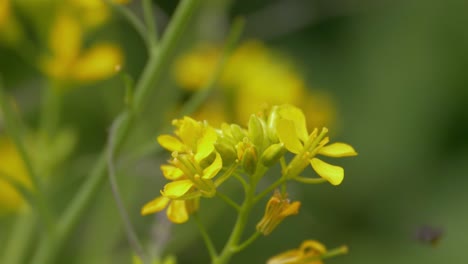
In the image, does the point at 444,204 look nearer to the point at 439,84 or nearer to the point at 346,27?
the point at 439,84

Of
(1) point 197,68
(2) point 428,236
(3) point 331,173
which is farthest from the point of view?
(1) point 197,68

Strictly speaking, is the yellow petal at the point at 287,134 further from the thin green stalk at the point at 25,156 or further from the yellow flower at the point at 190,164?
the thin green stalk at the point at 25,156

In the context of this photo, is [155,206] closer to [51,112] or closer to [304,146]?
[304,146]

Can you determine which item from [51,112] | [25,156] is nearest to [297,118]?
[25,156]

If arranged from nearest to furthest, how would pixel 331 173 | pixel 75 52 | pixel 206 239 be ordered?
pixel 331 173
pixel 206 239
pixel 75 52

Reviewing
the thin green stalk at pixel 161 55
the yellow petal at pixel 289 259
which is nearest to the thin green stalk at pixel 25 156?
the thin green stalk at pixel 161 55

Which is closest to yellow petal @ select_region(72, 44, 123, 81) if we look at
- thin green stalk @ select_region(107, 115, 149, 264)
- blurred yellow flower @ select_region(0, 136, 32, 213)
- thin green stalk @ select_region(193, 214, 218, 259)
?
thin green stalk @ select_region(107, 115, 149, 264)

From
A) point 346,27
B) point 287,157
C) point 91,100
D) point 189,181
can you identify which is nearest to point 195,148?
point 189,181
